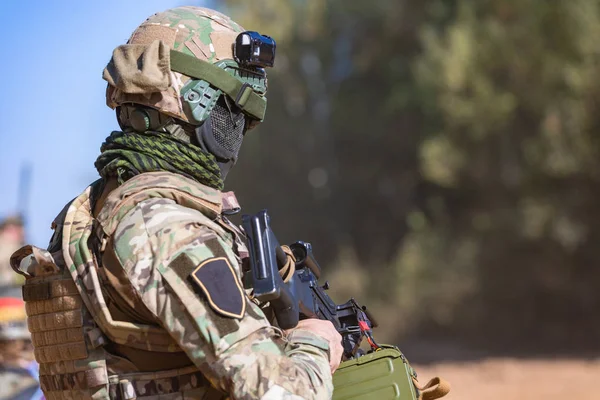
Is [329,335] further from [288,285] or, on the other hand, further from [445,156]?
[445,156]

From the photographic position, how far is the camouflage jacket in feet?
6.14

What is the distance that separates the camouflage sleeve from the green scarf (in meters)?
0.24

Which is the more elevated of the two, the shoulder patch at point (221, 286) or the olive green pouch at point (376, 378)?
the shoulder patch at point (221, 286)

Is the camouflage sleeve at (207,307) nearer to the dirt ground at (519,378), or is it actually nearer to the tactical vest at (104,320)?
the tactical vest at (104,320)

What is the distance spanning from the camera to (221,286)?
1.89 m

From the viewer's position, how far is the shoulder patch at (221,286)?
1870mm

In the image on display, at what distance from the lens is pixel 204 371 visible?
1.88m

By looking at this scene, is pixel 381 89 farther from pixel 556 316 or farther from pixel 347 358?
pixel 347 358

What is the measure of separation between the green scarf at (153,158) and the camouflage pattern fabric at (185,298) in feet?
0.28

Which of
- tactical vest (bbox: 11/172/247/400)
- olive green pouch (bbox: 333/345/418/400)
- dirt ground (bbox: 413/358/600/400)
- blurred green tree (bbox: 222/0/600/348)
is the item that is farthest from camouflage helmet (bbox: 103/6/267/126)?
blurred green tree (bbox: 222/0/600/348)

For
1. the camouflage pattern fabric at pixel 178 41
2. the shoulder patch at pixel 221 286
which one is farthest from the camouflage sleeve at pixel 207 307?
the camouflage pattern fabric at pixel 178 41

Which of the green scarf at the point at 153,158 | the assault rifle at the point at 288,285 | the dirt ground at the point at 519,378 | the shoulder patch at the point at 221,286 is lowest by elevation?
the shoulder patch at the point at 221,286

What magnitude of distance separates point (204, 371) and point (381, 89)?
17373 millimetres

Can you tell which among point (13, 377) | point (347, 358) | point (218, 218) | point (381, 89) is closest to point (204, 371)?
point (218, 218)
